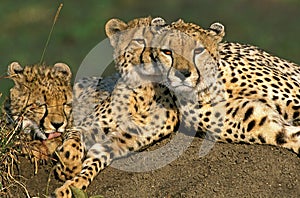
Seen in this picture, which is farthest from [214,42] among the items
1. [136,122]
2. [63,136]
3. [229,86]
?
[63,136]

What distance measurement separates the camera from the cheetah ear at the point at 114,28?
5613mm

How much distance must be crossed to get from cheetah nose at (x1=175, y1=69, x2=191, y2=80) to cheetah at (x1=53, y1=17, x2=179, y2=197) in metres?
0.32

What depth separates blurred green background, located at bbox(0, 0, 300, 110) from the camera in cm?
1016

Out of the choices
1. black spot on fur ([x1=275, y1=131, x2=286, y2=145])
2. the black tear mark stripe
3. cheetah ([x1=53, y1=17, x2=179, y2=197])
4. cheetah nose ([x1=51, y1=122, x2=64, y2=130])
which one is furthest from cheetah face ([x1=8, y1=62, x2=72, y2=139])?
black spot on fur ([x1=275, y1=131, x2=286, y2=145])

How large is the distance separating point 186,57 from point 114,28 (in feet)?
2.38

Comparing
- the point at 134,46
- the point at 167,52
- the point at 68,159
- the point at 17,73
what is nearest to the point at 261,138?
the point at 167,52

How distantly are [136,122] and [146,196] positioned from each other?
721mm

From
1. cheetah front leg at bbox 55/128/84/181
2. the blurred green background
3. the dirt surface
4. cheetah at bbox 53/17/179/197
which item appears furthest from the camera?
the blurred green background

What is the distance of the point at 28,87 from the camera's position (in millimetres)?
5219

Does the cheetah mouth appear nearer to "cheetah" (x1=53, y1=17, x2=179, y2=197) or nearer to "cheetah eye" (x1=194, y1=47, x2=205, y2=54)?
"cheetah" (x1=53, y1=17, x2=179, y2=197)

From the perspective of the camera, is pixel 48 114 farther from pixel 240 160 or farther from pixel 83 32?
pixel 83 32

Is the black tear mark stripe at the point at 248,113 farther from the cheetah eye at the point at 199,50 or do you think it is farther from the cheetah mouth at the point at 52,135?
the cheetah mouth at the point at 52,135

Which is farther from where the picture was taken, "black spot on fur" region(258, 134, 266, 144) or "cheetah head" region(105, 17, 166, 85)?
"cheetah head" region(105, 17, 166, 85)

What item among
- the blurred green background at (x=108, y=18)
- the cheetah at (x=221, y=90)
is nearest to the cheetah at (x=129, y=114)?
the cheetah at (x=221, y=90)
